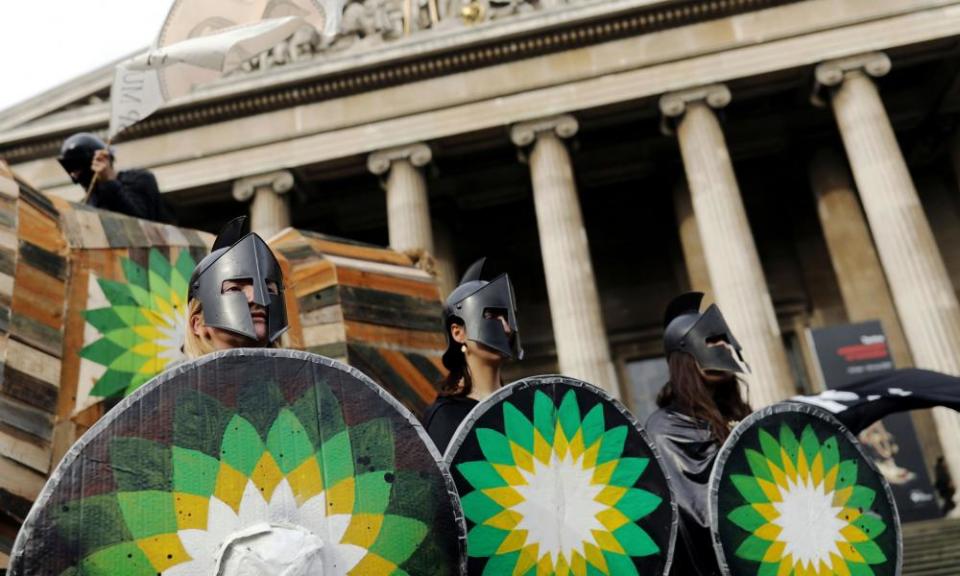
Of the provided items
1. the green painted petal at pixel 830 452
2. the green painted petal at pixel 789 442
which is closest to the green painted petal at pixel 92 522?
the green painted petal at pixel 789 442

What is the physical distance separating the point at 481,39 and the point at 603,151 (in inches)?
196

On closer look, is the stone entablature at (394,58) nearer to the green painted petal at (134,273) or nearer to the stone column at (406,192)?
the stone column at (406,192)

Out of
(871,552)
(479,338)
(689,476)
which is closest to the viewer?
(871,552)

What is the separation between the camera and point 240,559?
6.34ft

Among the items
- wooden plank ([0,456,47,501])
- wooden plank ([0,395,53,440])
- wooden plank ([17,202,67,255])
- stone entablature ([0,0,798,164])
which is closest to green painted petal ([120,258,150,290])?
wooden plank ([17,202,67,255])

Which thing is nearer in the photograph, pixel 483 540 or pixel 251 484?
pixel 251 484

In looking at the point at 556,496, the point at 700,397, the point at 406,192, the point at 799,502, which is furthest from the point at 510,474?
the point at 406,192

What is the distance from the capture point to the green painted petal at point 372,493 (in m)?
2.11

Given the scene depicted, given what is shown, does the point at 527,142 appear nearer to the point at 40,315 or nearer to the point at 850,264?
the point at 850,264

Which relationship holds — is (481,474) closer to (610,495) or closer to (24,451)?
(610,495)

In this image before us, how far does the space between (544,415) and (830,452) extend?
1.43 meters

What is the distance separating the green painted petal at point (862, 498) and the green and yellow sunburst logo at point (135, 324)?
3141 mm

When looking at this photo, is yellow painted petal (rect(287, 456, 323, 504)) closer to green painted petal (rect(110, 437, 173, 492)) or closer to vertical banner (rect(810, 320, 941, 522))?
green painted petal (rect(110, 437, 173, 492))

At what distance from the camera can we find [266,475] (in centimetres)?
205
